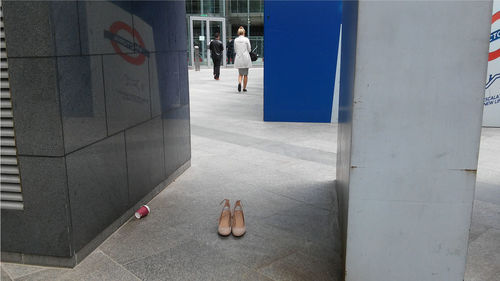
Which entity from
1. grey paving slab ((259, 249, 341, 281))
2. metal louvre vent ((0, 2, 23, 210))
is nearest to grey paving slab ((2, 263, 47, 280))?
metal louvre vent ((0, 2, 23, 210))

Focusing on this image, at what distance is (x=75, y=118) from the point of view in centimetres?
331

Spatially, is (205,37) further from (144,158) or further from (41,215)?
(41,215)

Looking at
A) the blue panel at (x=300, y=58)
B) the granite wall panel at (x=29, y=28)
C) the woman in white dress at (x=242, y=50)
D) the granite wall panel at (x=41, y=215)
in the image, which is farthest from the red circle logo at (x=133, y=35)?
the woman in white dress at (x=242, y=50)

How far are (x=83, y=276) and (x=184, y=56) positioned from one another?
11.5 feet

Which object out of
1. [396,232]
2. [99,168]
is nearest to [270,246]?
[396,232]

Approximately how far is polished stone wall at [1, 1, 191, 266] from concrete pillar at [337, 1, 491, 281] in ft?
6.67

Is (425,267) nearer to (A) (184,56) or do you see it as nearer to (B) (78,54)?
(B) (78,54)

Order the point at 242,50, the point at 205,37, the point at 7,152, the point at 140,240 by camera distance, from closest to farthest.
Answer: the point at 7,152
the point at 140,240
the point at 242,50
the point at 205,37

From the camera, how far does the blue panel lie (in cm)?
927

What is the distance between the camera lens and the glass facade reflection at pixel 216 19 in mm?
27394

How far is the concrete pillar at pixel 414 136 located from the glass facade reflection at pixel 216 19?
2341cm

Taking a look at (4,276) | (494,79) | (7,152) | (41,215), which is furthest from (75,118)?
(494,79)

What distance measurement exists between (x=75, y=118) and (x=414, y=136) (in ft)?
7.89

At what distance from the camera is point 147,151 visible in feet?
15.5
